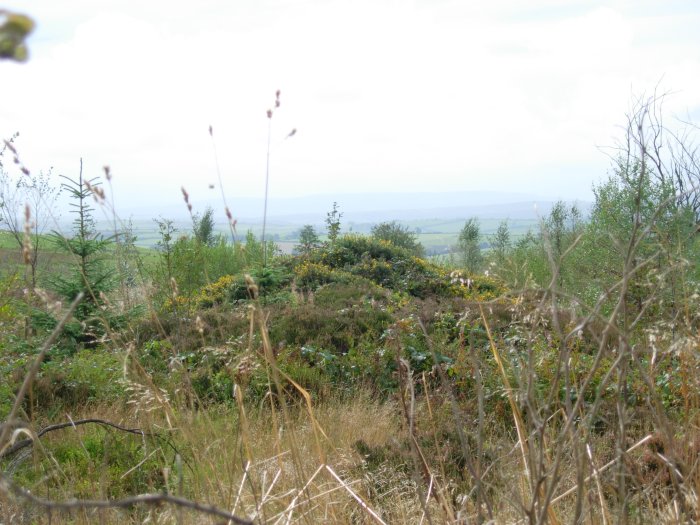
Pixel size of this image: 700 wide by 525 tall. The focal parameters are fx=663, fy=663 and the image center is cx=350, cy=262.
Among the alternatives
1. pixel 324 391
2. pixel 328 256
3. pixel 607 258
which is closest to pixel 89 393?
pixel 324 391

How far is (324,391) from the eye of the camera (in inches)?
238

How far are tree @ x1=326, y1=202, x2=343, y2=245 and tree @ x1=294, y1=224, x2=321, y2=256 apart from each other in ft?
1.29

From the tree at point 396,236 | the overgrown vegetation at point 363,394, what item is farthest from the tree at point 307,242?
the tree at point 396,236

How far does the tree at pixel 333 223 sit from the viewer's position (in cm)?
1650

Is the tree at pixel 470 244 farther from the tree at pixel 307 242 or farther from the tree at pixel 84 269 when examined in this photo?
the tree at pixel 84 269

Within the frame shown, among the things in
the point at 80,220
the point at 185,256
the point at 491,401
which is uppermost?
the point at 80,220

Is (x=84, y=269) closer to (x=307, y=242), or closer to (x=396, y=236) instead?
(x=307, y=242)

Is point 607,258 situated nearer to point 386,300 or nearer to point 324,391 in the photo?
point 386,300

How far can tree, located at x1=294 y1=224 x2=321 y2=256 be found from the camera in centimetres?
1628

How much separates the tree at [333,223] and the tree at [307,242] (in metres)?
0.39

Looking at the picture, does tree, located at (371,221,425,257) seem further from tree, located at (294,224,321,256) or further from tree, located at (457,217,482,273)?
tree, located at (457,217,482,273)

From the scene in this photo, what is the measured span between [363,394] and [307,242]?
435 inches

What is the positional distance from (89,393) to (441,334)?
389 cm

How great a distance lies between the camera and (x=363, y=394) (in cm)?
595
